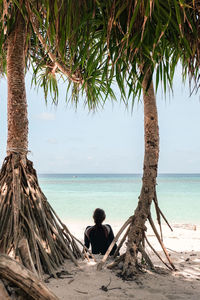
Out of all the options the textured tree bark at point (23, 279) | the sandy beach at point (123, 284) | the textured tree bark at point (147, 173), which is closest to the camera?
the textured tree bark at point (23, 279)

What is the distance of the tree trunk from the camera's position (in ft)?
7.68

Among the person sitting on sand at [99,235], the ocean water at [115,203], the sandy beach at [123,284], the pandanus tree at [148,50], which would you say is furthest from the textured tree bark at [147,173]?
the ocean water at [115,203]

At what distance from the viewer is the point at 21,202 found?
8.14ft

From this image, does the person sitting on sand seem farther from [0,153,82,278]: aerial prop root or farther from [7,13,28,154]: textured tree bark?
[7,13,28,154]: textured tree bark

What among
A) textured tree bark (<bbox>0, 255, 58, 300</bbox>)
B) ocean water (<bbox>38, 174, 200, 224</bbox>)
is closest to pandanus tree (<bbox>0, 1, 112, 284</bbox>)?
textured tree bark (<bbox>0, 255, 58, 300</bbox>)

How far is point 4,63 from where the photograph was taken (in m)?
3.56

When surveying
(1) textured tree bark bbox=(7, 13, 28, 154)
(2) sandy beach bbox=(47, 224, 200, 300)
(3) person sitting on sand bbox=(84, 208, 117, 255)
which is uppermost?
(1) textured tree bark bbox=(7, 13, 28, 154)

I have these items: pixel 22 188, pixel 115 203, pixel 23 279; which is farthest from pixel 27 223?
pixel 115 203

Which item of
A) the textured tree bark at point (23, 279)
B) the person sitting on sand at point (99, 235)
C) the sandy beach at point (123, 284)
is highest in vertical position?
the textured tree bark at point (23, 279)

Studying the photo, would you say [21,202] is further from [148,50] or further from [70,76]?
[148,50]

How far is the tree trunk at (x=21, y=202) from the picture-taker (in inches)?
92.1

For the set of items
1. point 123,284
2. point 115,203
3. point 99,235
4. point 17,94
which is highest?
point 17,94

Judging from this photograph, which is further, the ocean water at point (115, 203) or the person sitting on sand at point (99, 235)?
the ocean water at point (115, 203)

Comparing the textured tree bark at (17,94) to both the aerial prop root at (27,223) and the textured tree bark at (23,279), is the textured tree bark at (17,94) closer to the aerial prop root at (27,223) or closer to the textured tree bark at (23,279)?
the aerial prop root at (27,223)
